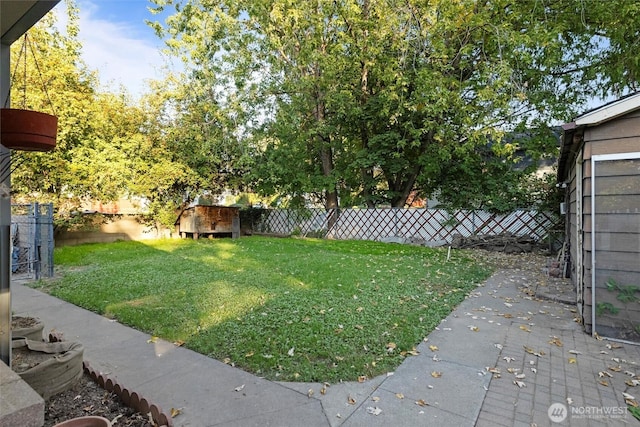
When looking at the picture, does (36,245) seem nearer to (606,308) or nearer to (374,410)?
(374,410)

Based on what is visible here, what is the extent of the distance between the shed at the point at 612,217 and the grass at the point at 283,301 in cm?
126

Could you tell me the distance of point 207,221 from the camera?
980 centimetres

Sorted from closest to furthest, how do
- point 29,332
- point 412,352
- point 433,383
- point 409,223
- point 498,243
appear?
point 433,383
point 29,332
point 412,352
point 498,243
point 409,223

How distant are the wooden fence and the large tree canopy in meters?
0.55

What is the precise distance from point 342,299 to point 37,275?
4446 millimetres

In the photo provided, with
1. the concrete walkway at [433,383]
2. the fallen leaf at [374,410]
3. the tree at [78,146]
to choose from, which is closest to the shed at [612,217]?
the concrete walkway at [433,383]

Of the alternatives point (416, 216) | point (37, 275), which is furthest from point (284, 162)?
point (37, 275)

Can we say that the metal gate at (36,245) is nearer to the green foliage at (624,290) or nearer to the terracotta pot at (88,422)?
the terracotta pot at (88,422)

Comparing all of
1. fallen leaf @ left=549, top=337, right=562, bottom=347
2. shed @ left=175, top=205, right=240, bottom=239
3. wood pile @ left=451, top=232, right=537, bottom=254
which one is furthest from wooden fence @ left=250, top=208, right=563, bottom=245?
fallen leaf @ left=549, top=337, right=562, bottom=347

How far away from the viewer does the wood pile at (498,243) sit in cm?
768

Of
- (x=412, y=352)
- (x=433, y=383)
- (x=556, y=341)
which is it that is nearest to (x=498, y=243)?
(x=556, y=341)

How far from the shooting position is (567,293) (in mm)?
3893

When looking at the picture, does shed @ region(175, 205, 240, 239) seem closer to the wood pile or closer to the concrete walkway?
the wood pile

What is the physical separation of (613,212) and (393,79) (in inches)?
231
